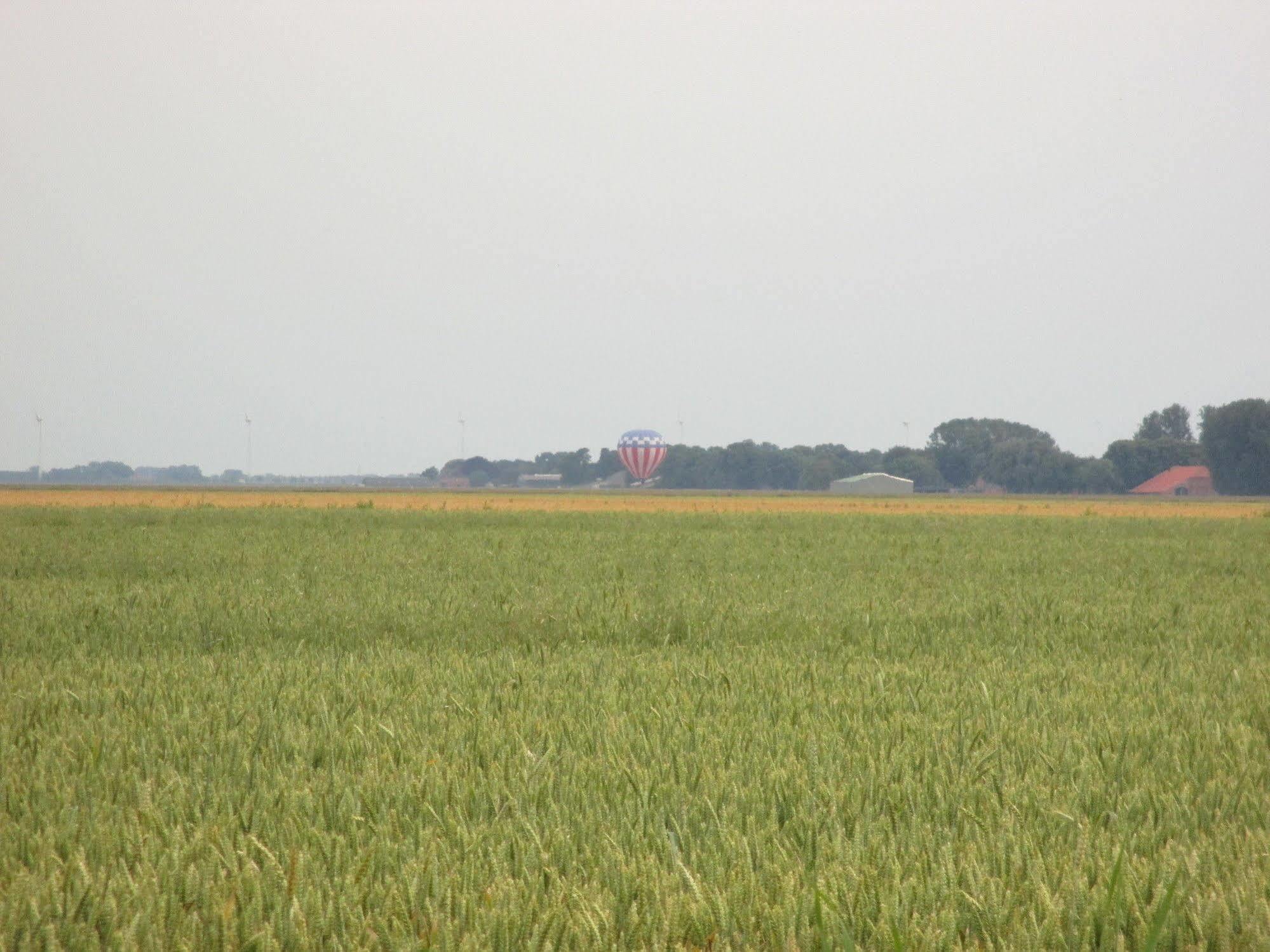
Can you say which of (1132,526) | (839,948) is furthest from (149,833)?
(1132,526)

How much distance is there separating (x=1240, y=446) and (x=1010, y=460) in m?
31.3

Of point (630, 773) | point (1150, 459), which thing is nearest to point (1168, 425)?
point (1150, 459)

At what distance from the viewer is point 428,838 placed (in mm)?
3135

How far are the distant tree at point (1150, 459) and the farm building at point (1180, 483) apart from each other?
1.11 meters

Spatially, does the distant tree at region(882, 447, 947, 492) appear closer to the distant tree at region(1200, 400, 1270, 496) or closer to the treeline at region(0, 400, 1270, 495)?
the treeline at region(0, 400, 1270, 495)

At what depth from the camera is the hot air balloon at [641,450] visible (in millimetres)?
123062

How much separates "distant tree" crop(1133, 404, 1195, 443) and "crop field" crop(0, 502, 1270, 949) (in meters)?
176

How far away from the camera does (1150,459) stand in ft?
470

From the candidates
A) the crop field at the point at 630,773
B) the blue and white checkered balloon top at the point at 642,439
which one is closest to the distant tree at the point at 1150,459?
the blue and white checkered balloon top at the point at 642,439

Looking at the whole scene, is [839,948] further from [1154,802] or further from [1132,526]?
[1132,526]

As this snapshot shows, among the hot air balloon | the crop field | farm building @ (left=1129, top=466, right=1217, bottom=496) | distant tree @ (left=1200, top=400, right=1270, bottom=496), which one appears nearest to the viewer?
the crop field

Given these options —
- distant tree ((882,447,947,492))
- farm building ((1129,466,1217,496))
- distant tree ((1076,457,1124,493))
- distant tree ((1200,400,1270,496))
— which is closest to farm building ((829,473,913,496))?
distant tree ((882,447,947,492))

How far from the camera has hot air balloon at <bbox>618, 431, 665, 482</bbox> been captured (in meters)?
123

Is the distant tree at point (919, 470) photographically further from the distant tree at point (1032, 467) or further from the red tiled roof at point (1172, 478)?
the red tiled roof at point (1172, 478)
